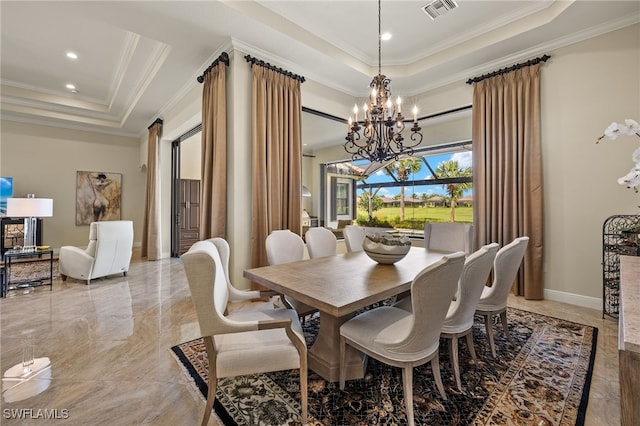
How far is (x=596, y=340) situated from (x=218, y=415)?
10.1 feet

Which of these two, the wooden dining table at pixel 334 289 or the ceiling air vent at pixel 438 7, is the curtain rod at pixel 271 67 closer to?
the ceiling air vent at pixel 438 7

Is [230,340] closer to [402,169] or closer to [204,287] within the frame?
[204,287]

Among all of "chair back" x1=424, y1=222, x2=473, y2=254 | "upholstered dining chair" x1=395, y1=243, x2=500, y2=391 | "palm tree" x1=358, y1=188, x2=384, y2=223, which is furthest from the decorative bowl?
"palm tree" x1=358, y1=188, x2=384, y2=223

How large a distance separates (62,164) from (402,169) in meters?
8.08

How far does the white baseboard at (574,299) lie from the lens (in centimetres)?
316

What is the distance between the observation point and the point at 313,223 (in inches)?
341

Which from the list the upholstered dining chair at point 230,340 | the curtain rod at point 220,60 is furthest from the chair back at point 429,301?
the curtain rod at point 220,60

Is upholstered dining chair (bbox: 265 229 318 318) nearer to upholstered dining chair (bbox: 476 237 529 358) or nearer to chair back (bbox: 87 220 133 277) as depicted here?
upholstered dining chair (bbox: 476 237 529 358)

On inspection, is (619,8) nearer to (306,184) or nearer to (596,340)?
(596,340)

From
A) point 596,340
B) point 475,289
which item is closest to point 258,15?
point 475,289

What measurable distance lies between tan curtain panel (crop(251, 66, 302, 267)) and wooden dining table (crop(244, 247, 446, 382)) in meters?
1.33

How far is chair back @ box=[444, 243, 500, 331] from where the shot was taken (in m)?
1.69

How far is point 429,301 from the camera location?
53.7 inches

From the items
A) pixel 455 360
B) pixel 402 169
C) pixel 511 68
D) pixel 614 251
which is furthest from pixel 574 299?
pixel 402 169
